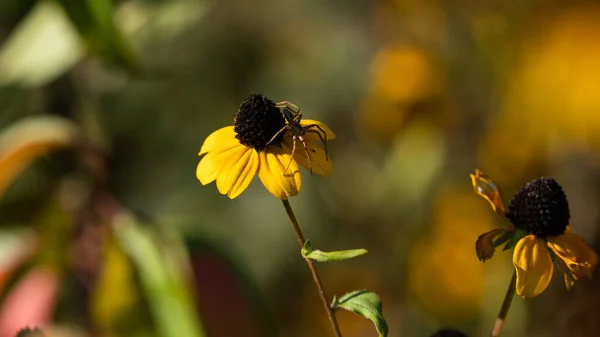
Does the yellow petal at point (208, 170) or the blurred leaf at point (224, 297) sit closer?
the yellow petal at point (208, 170)

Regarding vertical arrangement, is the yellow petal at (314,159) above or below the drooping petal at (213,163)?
below

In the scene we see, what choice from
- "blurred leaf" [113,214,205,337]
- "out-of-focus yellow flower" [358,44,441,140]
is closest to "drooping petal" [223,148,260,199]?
"blurred leaf" [113,214,205,337]

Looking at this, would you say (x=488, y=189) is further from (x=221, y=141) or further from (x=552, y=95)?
(x=552, y=95)

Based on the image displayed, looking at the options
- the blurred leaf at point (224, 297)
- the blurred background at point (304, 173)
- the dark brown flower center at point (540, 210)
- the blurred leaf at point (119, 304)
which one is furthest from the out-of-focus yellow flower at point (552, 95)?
the dark brown flower center at point (540, 210)

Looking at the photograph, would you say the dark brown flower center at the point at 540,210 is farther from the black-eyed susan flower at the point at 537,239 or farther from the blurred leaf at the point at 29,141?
the blurred leaf at the point at 29,141

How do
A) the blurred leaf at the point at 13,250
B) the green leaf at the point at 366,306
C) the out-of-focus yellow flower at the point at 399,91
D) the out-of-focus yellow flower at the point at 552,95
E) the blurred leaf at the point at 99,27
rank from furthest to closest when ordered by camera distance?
the out-of-focus yellow flower at the point at 399,91, the out-of-focus yellow flower at the point at 552,95, the blurred leaf at the point at 13,250, the blurred leaf at the point at 99,27, the green leaf at the point at 366,306

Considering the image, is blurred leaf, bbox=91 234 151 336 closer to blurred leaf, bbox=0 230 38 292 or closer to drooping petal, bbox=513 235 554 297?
blurred leaf, bbox=0 230 38 292

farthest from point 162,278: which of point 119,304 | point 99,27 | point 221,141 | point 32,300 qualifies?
point 221,141
